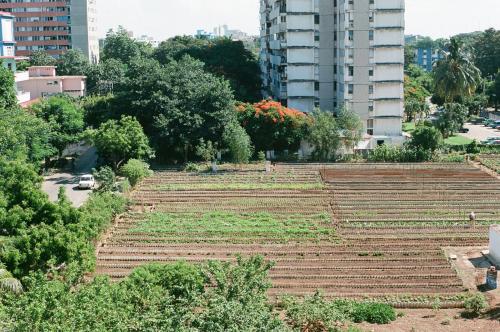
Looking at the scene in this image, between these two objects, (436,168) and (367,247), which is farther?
(436,168)

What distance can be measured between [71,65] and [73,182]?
114 feet

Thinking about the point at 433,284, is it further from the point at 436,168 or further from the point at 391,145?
the point at 391,145

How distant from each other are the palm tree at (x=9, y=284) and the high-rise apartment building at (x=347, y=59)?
32.1m

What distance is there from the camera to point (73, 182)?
36375mm

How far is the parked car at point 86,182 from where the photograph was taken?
34688 millimetres

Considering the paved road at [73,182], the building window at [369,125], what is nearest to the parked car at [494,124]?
the building window at [369,125]

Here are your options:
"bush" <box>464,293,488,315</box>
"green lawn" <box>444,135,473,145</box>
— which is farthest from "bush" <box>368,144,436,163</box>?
"bush" <box>464,293,488,315</box>

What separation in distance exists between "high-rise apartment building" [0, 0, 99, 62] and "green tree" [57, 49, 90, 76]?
13543mm

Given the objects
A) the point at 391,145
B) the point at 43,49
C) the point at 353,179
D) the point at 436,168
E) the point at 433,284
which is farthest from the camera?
the point at 43,49

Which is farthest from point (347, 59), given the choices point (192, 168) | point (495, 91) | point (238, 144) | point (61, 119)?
point (495, 91)

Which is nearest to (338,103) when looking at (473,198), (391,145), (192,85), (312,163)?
(391,145)

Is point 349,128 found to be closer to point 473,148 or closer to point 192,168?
point 473,148

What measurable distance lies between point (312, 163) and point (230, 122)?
19.3ft

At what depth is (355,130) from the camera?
41750 mm
